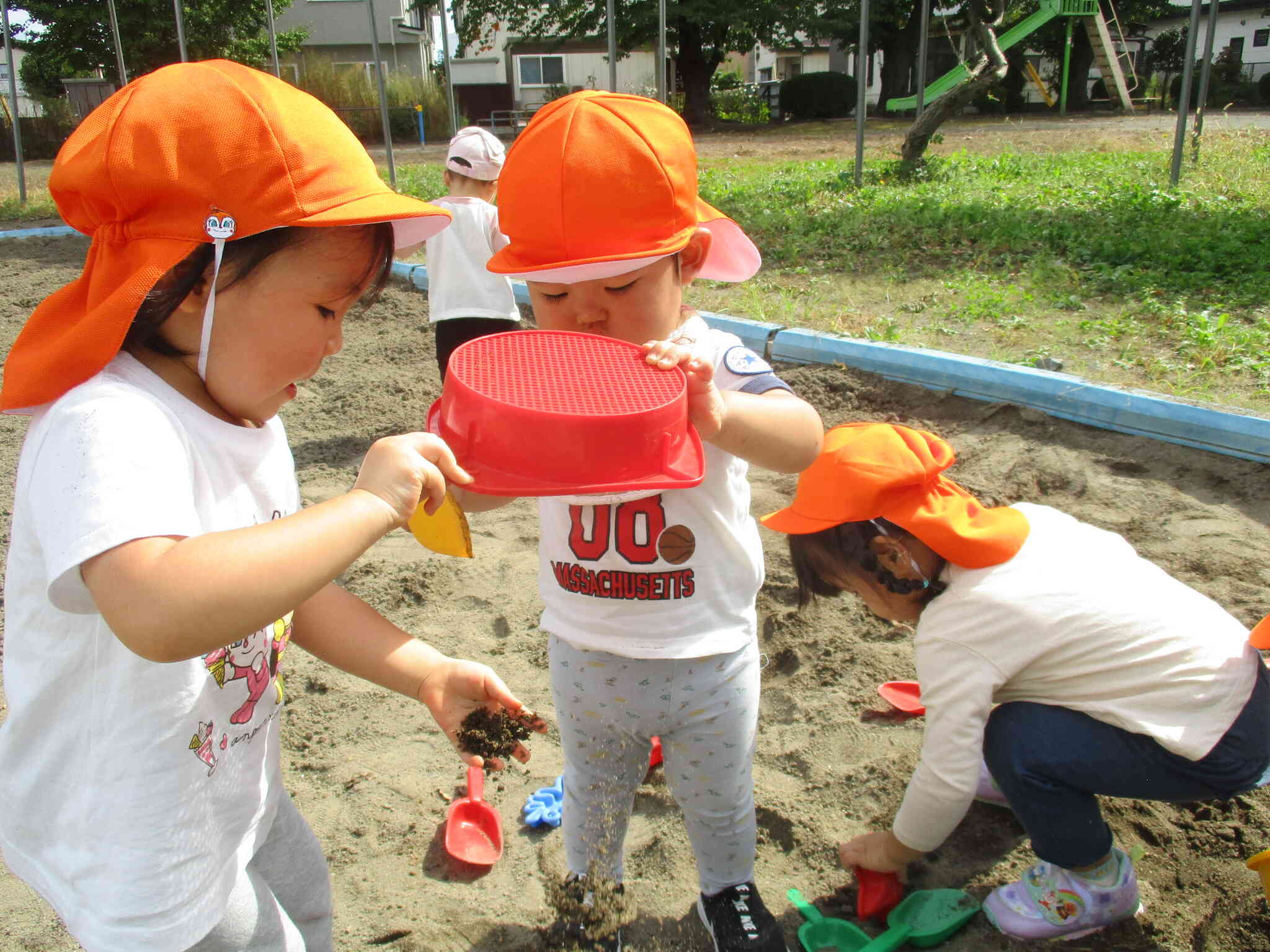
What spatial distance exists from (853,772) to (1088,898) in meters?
0.55

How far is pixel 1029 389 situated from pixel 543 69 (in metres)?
32.7

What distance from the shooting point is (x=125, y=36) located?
21.7 meters

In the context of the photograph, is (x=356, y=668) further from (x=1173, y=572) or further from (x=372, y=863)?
(x=1173, y=572)

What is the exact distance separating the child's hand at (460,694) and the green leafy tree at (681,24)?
83.0ft

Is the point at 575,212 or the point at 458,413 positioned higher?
the point at 575,212

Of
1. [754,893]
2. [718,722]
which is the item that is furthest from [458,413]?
[754,893]

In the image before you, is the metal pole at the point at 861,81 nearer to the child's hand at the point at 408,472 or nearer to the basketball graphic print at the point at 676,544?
the basketball graphic print at the point at 676,544

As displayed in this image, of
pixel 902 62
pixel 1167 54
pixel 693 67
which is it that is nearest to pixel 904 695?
pixel 693 67

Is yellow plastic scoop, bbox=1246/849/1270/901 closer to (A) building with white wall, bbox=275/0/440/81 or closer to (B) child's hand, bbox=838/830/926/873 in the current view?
(B) child's hand, bbox=838/830/926/873

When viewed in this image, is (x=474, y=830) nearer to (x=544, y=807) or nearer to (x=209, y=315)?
(x=544, y=807)

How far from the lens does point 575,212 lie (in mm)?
1397

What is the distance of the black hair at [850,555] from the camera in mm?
1810

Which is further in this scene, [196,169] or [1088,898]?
[1088,898]

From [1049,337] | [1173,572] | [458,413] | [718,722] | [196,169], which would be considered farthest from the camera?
[1049,337]
